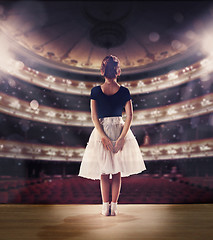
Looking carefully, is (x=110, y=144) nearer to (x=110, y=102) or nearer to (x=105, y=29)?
(x=110, y=102)

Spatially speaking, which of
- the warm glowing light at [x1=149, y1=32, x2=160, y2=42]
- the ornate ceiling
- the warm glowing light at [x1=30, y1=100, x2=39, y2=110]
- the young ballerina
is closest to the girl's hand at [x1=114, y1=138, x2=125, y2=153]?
the young ballerina

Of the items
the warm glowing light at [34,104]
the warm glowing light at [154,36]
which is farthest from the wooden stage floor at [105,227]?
the warm glowing light at [154,36]

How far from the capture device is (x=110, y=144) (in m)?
2.08

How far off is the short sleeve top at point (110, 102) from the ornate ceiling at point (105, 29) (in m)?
12.0

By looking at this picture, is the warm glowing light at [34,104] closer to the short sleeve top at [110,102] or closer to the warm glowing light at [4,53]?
the warm glowing light at [4,53]

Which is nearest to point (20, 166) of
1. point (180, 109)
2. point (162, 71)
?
point (180, 109)

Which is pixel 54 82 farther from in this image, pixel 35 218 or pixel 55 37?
pixel 35 218

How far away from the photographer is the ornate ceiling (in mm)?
14039

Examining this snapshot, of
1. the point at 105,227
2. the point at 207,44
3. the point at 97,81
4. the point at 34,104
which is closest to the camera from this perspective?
the point at 105,227

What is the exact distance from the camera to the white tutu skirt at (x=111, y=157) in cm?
208

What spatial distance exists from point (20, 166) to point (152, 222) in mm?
16625

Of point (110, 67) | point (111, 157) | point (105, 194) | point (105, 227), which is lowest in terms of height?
point (105, 227)

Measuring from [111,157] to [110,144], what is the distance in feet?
0.49

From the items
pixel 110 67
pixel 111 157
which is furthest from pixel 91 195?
pixel 110 67
